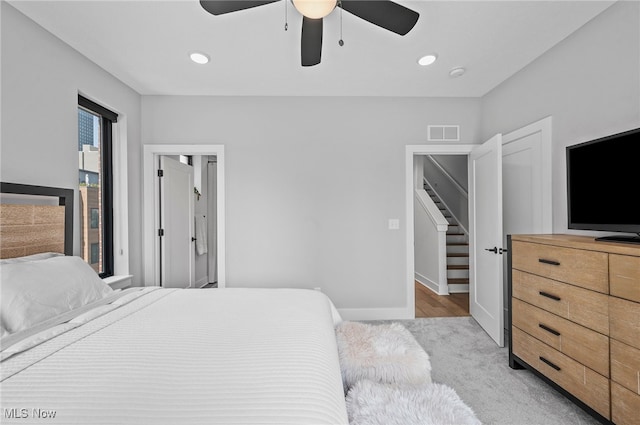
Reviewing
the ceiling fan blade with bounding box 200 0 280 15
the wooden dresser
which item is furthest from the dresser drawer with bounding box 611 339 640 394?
the ceiling fan blade with bounding box 200 0 280 15

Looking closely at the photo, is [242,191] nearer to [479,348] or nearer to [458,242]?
[479,348]

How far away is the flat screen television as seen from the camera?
1466mm

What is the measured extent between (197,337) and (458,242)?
4.71 m

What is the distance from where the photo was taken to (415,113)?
10.3 ft

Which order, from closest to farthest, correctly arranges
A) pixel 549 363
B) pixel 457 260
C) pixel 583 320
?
pixel 583 320 < pixel 549 363 < pixel 457 260

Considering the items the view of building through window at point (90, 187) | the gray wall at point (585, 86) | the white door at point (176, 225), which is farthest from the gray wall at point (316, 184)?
the gray wall at point (585, 86)

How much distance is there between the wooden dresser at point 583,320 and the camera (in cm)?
132

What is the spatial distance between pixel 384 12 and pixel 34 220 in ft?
7.97

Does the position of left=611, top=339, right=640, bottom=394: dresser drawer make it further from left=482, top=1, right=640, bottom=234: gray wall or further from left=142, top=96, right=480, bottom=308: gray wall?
left=142, top=96, right=480, bottom=308: gray wall

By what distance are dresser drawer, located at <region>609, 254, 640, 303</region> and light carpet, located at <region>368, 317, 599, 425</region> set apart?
33.3 inches

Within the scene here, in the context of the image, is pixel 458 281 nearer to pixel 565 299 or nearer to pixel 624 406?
pixel 565 299

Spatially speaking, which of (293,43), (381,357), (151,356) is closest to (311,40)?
(293,43)

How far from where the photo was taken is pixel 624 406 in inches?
52.2

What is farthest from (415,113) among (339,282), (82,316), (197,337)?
(82,316)
